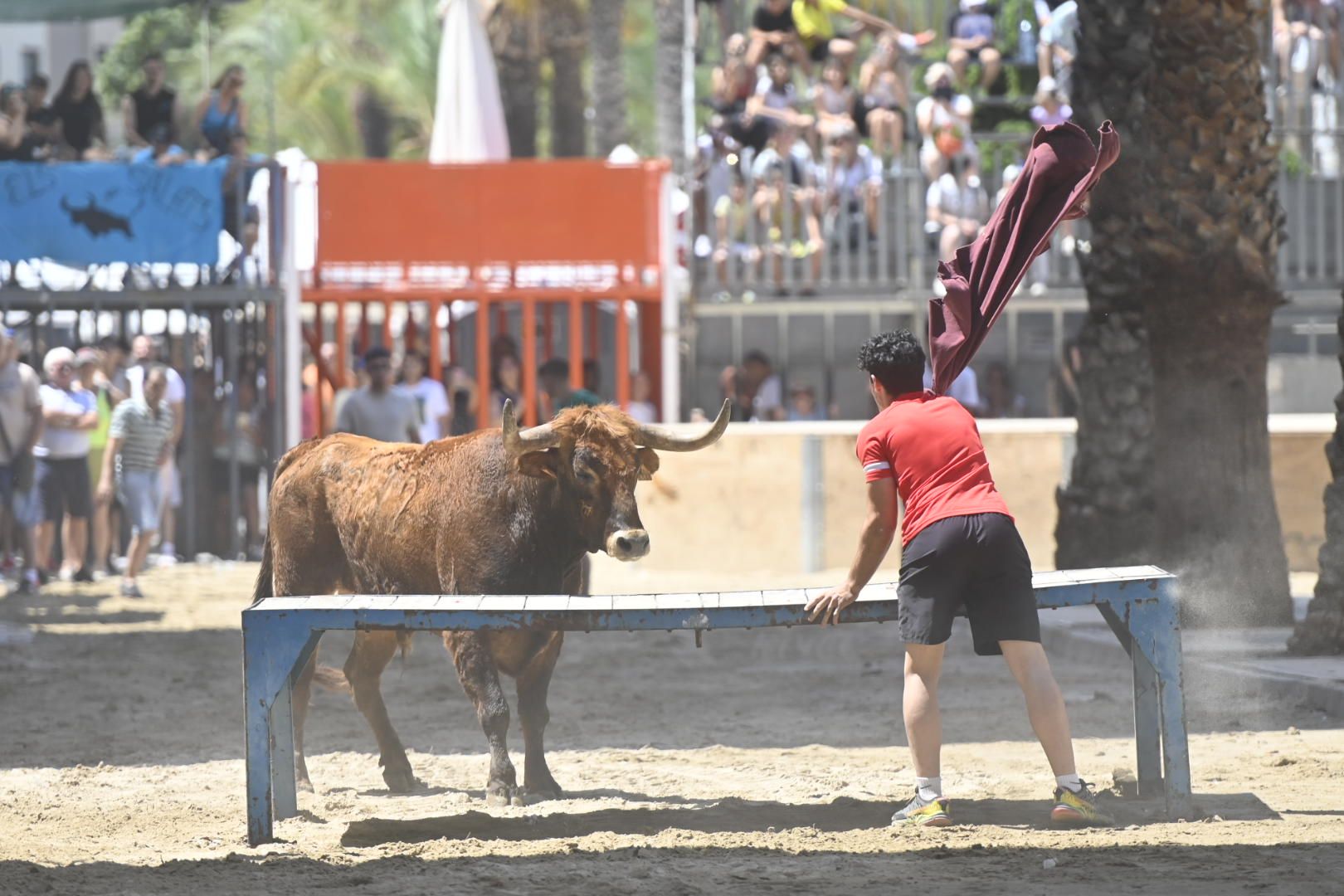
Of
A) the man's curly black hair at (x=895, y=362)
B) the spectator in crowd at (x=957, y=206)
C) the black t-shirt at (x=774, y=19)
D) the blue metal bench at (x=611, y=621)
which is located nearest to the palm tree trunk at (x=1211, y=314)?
the blue metal bench at (x=611, y=621)

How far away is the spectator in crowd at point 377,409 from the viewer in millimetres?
12891

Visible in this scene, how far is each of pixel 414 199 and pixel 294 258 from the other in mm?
1446

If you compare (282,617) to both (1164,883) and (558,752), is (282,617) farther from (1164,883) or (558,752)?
(1164,883)

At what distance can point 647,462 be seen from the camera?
7617 millimetres

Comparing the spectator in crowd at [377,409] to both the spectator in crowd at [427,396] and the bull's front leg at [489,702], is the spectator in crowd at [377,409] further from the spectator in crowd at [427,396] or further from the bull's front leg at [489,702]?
the bull's front leg at [489,702]

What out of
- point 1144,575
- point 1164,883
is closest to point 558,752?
point 1144,575

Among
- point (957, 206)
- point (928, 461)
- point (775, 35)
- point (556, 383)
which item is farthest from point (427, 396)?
point (928, 461)

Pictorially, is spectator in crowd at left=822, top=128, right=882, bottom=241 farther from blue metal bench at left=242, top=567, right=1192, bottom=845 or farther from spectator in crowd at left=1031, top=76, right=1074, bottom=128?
blue metal bench at left=242, top=567, right=1192, bottom=845

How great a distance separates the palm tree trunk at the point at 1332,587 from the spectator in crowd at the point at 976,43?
10.2 metres

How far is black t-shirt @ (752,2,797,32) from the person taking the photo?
65.6ft

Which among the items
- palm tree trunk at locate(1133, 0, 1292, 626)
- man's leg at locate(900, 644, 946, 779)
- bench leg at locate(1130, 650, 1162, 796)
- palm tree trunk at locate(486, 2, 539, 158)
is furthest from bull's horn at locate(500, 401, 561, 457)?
palm tree trunk at locate(486, 2, 539, 158)

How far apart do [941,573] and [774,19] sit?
1448cm

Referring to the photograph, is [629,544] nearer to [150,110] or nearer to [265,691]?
[265,691]

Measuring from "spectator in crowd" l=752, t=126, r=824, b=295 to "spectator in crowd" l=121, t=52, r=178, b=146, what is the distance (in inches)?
221
